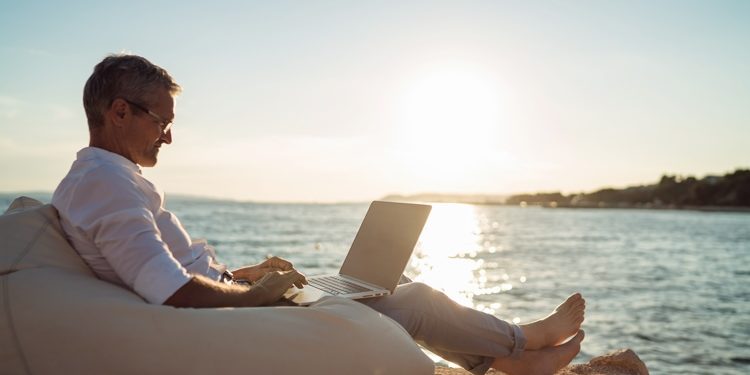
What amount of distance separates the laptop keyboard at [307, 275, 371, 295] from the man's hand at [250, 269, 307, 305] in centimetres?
48

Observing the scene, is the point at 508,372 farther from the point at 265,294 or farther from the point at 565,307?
the point at 265,294

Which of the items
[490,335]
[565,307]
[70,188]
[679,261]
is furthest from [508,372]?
[679,261]

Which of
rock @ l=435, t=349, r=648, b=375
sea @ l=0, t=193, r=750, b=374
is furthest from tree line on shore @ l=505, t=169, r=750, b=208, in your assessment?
rock @ l=435, t=349, r=648, b=375

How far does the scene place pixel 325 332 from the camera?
2.40 metres

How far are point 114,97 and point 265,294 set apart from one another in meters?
0.96

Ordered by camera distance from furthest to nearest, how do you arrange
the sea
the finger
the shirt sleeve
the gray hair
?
the sea → the finger → the gray hair → the shirt sleeve

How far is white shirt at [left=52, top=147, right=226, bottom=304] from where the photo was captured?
2.17 meters

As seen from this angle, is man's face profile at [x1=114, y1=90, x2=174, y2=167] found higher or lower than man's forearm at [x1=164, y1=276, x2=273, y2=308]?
higher

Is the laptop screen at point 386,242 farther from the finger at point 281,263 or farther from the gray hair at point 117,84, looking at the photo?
the gray hair at point 117,84

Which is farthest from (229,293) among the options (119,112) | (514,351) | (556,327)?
(556,327)

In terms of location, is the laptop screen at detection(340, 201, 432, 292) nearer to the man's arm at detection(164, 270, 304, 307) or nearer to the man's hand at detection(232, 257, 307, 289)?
the man's hand at detection(232, 257, 307, 289)

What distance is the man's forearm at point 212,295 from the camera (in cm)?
228

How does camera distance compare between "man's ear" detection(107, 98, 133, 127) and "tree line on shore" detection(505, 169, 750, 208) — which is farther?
"tree line on shore" detection(505, 169, 750, 208)

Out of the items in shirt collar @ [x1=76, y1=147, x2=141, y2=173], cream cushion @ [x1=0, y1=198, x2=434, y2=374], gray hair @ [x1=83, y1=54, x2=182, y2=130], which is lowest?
cream cushion @ [x1=0, y1=198, x2=434, y2=374]
